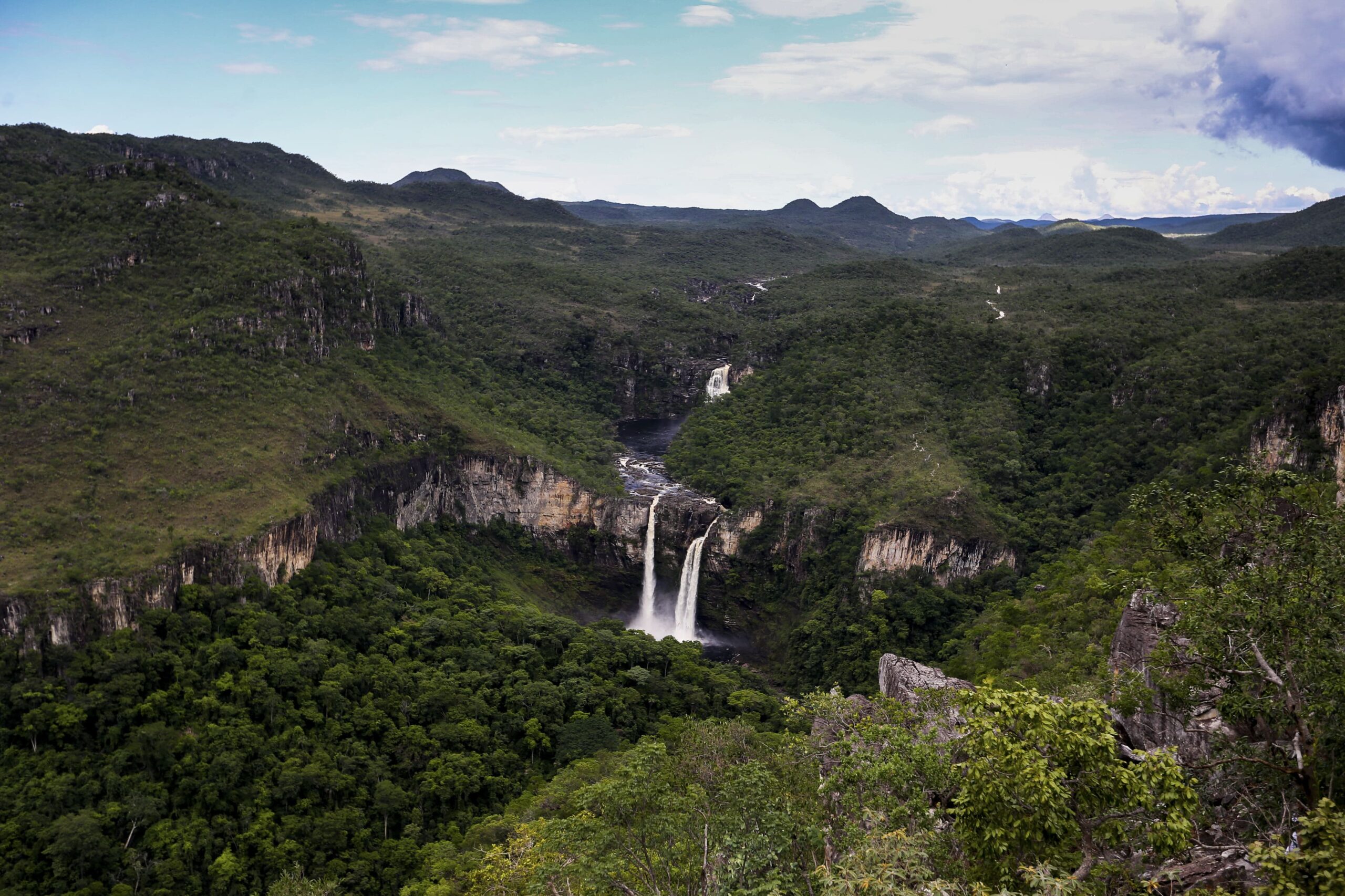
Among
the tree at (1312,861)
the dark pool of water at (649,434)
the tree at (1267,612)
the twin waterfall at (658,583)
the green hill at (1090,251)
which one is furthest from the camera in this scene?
the green hill at (1090,251)

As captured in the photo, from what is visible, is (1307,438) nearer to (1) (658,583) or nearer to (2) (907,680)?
(2) (907,680)

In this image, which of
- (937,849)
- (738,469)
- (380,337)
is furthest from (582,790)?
(380,337)

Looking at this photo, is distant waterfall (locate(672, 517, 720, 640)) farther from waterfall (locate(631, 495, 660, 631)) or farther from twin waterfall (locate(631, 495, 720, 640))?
waterfall (locate(631, 495, 660, 631))

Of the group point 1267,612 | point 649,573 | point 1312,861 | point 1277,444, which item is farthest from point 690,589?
point 1312,861

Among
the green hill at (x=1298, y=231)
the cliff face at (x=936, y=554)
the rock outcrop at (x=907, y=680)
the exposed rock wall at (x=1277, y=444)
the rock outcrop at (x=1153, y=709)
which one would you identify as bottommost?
the cliff face at (x=936, y=554)

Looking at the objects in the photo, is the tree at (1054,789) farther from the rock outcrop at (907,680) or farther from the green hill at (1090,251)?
the green hill at (1090,251)

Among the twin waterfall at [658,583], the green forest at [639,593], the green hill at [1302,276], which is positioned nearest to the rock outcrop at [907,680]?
the green forest at [639,593]
